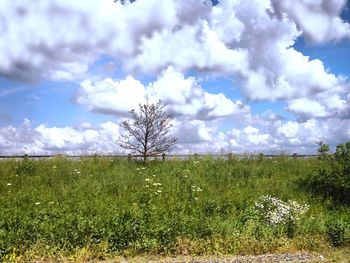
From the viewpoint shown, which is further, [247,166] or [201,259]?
[247,166]

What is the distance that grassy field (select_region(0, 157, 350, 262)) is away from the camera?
11492 mm

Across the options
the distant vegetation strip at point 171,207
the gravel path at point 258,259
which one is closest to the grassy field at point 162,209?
the distant vegetation strip at point 171,207

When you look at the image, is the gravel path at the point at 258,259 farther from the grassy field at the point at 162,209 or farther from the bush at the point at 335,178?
the bush at the point at 335,178

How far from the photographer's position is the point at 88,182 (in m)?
20.2

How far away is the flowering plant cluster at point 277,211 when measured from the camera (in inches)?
549

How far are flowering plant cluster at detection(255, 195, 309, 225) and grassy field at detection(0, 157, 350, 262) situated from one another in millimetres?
44

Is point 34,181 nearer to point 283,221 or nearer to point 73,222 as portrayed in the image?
point 73,222

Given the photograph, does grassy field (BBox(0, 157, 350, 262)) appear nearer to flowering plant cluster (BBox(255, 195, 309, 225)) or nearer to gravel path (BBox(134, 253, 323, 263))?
flowering plant cluster (BBox(255, 195, 309, 225))

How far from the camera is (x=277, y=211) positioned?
15.3 meters

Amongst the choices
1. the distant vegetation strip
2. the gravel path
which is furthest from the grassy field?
the gravel path

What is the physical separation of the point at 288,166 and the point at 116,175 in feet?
31.6

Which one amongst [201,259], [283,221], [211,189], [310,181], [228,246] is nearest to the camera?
[201,259]

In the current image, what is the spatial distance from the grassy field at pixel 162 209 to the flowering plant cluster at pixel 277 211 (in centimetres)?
4

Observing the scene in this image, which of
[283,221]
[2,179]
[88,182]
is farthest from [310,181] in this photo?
[2,179]
